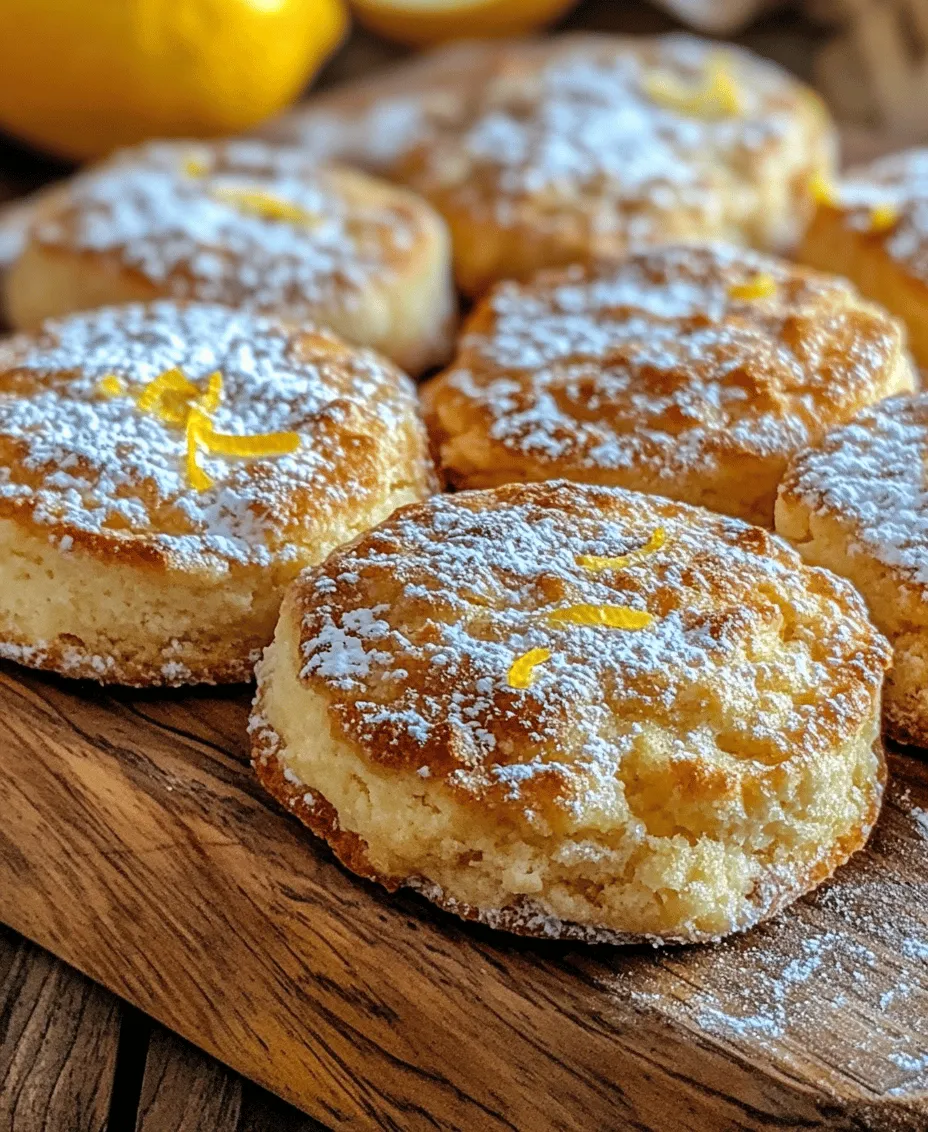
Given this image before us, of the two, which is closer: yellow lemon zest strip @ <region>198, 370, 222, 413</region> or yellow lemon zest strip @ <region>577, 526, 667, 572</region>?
yellow lemon zest strip @ <region>577, 526, 667, 572</region>

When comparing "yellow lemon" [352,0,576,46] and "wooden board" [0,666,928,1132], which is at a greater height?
"yellow lemon" [352,0,576,46]

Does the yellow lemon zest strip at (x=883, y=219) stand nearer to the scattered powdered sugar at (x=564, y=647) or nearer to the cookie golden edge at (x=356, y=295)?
the cookie golden edge at (x=356, y=295)

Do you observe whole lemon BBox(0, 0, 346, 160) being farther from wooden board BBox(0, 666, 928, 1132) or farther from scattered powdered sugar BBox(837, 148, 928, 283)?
wooden board BBox(0, 666, 928, 1132)

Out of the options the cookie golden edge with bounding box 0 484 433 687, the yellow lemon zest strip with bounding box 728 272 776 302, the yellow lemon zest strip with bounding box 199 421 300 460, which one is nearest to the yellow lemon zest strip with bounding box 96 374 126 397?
the yellow lemon zest strip with bounding box 199 421 300 460

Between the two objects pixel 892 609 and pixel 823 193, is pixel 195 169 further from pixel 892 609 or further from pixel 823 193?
pixel 892 609

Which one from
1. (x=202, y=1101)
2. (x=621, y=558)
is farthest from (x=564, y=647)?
(x=202, y=1101)

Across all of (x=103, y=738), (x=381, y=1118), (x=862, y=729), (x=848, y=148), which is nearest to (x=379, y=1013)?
(x=381, y=1118)

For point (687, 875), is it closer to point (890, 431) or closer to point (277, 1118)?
point (277, 1118)
